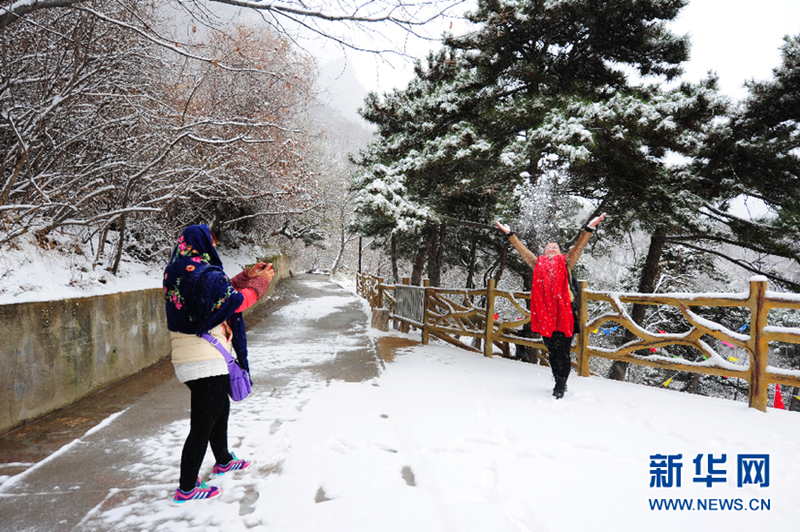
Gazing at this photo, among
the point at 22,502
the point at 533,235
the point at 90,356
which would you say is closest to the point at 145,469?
the point at 22,502

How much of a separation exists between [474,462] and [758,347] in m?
3.17

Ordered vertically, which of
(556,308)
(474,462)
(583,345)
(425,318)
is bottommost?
(474,462)

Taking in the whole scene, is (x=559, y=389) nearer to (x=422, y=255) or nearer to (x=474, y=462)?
(x=474, y=462)

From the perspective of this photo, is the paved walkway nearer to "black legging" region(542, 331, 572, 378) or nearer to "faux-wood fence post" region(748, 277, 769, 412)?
"black legging" region(542, 331, 572, 378)

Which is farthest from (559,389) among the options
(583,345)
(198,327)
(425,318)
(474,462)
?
(425,318)

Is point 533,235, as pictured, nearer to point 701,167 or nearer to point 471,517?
point 701,167

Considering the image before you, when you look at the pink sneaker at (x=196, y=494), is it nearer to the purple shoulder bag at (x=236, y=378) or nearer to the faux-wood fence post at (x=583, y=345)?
the purple shoulder bag at (x=236, y=378)

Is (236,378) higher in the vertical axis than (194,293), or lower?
lower

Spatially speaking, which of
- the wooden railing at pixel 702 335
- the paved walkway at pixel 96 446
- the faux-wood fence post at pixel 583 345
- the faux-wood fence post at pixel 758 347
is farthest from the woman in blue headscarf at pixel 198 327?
the faux-wood fence post at pixel 758 347

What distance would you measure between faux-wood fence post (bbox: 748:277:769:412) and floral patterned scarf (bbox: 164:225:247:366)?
4.71 m

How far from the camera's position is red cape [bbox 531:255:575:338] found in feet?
13.7

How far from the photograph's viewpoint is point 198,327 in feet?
7.55

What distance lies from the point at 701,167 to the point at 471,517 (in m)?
9.62

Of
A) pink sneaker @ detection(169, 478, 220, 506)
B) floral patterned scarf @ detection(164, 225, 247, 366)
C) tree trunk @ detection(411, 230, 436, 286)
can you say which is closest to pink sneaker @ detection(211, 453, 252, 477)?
pink sneaker @ detection(169, 478, 220, 506)
